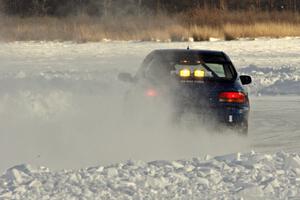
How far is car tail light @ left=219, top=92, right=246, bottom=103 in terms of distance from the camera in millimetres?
11414

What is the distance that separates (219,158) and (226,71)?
11.1 ft

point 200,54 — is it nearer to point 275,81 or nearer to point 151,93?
point 151,93

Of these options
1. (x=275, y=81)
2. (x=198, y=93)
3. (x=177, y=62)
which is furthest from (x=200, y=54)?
(x=275, y=81)

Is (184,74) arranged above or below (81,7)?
above

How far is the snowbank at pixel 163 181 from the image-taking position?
754 centimetres

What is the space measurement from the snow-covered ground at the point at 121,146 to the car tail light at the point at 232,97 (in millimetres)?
492

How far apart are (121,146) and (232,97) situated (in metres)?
1.63

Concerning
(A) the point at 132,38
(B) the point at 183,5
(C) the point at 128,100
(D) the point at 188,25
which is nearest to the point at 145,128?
(C) the point at 128,100

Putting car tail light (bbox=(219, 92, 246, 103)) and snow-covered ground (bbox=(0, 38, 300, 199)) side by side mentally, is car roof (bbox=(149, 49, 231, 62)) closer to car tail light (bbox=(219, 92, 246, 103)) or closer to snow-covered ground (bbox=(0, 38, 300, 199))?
car tail light (bbox=(219, 92, 246, 103))

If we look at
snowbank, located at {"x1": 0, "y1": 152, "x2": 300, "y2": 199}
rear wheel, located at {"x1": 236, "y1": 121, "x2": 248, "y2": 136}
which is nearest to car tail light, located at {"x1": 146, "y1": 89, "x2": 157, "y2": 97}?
rear wheel, located at {"x1": 236, "y1": 121, "x2": 248, "y2": 136}

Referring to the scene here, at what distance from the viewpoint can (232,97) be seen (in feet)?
37.8

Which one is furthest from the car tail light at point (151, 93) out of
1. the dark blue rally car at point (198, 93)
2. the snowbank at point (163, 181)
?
the snowbank at point (163, 181)

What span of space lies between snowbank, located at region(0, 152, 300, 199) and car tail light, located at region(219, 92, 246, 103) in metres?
2.49

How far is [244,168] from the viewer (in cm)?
870
